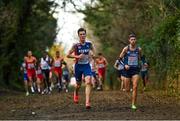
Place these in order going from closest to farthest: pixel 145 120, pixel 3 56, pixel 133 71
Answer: pixel 145 120
pixel 133 71
pixel 3 56

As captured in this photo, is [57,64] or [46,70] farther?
[57,64]

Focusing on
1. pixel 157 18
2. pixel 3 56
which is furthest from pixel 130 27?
pixel 157 18

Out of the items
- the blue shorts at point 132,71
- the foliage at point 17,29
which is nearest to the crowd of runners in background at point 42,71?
the foliage at point 17,29

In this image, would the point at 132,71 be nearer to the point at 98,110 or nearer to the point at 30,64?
the point at 98,110

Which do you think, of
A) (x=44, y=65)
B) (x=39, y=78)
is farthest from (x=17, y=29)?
(x=44, y=65)

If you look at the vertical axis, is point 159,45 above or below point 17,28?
below

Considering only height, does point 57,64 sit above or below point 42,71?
above

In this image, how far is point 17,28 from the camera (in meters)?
35.6

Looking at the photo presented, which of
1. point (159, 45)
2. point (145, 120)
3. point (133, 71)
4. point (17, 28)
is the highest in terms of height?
point (17, 28)

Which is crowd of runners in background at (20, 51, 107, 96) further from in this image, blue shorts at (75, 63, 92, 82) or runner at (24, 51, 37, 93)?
blue shorts at (75, 63, 92, 82)

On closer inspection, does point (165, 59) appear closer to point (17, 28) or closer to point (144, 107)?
point (144, 107)

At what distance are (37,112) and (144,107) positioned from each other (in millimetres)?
3018

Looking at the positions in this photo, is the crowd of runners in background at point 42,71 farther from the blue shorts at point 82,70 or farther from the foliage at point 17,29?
the blue shorts at point 82,70

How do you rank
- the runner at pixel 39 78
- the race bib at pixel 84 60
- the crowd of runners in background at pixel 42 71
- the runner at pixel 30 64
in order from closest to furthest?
the race bib at pixel 84 60, the runner at pixel 30 64, the crowd of runners in background at pixel 42 71, the runner at pixel 39 78
